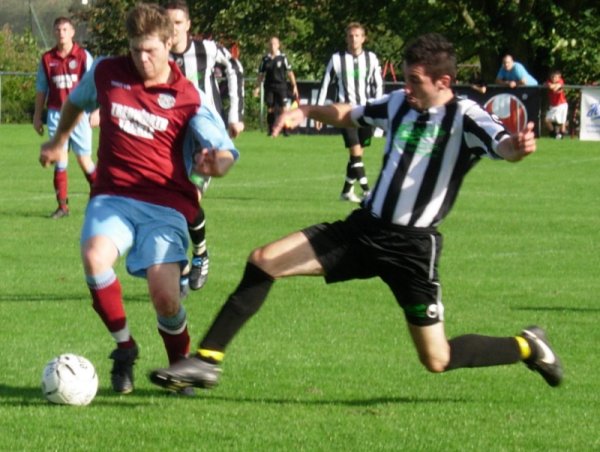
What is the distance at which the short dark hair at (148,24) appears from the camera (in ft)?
21.4

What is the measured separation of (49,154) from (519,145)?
230 centimetres

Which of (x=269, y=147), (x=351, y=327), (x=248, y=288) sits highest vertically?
(x=248, y=288)

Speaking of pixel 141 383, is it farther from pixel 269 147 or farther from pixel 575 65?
pixel 575 65

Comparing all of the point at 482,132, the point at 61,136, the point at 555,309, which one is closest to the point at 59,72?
the point at 555,309

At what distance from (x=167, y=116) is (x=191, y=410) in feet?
4.51

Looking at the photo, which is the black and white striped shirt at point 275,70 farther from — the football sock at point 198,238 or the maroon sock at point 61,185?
the football sock at point 198,238

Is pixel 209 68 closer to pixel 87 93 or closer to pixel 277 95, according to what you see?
pixel 87 93

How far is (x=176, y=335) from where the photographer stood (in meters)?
6.79

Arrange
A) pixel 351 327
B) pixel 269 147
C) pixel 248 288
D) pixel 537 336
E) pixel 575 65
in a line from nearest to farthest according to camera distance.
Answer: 1. pixel 248 288
2. pixel 537 336
3. pixel 351 327
4. pixel 269 147
5. pixel 575 65

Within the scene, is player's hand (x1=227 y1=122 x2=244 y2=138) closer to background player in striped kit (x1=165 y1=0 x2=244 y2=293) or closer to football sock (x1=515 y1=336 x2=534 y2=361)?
background player in striped kit (x1=165 y1=0 x2=244 y2=293)

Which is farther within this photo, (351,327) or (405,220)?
(351,327)

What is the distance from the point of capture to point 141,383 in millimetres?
7027

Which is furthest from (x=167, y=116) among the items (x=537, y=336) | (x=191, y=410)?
(x=537, y=336)

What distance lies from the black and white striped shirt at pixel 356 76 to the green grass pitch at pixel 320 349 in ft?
8.32
